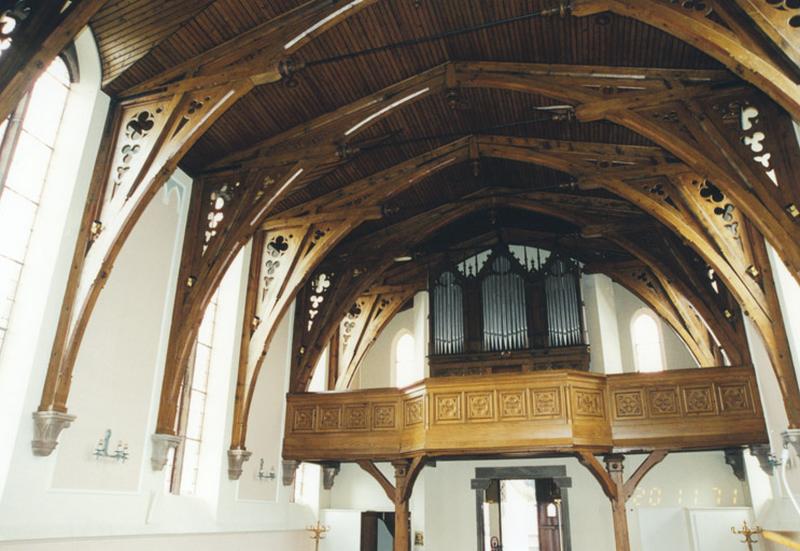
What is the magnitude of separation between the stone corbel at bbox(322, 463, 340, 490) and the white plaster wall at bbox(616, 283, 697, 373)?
5990 millimetres

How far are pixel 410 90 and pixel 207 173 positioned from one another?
3.16m

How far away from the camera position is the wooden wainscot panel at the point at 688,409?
9070 millimetres

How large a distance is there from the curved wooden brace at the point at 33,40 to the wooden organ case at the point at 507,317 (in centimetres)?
860

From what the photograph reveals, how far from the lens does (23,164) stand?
6730 mm

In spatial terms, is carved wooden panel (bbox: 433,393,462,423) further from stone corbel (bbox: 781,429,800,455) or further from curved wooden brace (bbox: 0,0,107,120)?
curved wooden brace (bbox: 0,0,107,120)

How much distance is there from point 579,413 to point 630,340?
4093mm

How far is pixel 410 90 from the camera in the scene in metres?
8.71

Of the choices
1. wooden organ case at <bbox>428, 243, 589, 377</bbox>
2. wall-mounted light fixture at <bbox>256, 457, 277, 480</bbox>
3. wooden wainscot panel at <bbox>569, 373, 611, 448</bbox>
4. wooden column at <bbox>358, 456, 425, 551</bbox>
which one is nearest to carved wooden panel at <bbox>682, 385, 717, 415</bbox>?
wooden wainscot panel at <bbox>569, 373, 611, 448</bbox>

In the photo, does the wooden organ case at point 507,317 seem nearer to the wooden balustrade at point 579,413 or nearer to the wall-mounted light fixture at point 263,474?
the wooden balustrade at point 579,413

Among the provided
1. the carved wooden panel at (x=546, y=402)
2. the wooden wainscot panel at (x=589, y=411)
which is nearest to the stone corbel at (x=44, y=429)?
the carved wooden panel at (x=546, y=402)

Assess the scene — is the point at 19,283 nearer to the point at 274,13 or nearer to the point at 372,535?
the point at 274,13

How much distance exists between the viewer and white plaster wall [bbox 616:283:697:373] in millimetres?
12328

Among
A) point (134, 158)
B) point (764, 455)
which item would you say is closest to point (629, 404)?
point (764, 455)

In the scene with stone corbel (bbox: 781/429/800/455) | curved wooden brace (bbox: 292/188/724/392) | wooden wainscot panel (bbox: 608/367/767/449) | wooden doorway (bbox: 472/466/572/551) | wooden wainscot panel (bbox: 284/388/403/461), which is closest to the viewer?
stone corbel (bbox: 781/429/800/455)
